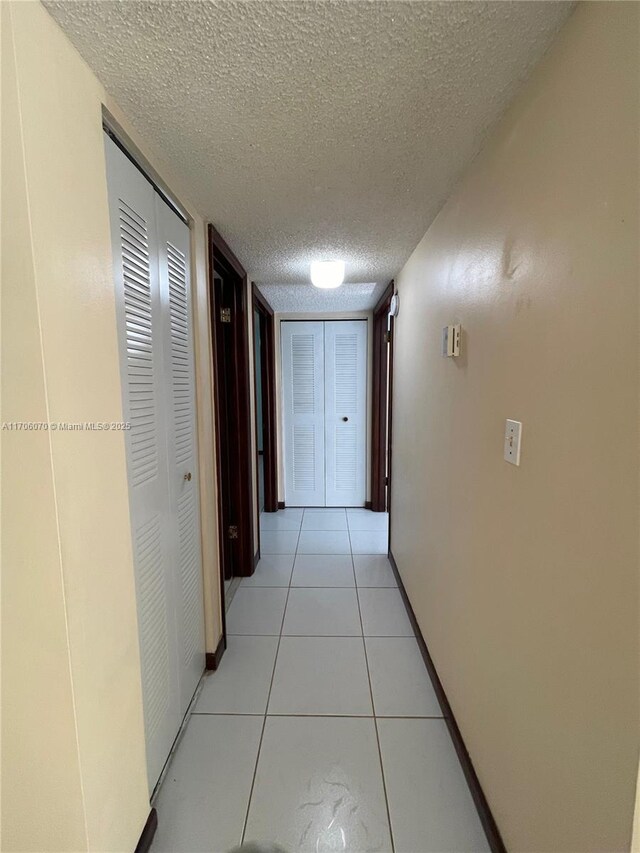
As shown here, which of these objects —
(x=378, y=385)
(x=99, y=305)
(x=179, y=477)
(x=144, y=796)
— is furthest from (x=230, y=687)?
(x=378, y=385)

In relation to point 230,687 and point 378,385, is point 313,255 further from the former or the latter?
point 230,687

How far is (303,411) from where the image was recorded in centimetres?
385

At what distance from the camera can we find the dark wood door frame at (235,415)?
7.60 feet

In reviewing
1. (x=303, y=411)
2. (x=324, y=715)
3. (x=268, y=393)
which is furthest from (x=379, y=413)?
(x=324, y=715)

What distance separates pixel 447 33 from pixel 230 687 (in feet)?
7.51

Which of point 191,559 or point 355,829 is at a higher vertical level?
point 191,559

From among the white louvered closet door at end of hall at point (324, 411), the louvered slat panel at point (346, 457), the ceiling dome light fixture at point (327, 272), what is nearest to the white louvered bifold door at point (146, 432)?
the ceiling dome light fixture at point (327, 272)

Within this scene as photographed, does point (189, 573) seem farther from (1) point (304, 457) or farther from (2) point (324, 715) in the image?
(1) point (304, 457)

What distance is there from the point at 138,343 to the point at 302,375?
2754mm

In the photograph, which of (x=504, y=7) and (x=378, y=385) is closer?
(x=504, y=7)

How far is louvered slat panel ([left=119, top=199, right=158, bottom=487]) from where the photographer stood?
1038mm

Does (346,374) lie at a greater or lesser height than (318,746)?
greater

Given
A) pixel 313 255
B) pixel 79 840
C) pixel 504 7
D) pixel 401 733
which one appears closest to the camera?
pixel 504 7

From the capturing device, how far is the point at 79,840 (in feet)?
2.65
